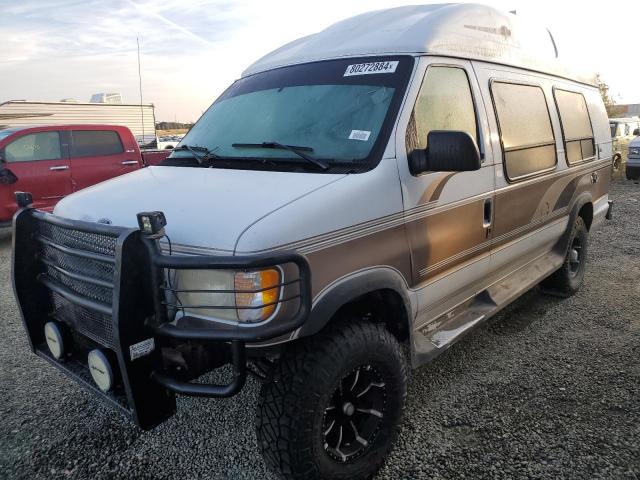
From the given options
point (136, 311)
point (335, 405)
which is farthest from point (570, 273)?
point (136, 311)

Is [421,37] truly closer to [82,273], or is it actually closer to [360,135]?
[360,135]

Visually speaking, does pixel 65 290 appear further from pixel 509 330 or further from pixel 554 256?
pixel 554 256

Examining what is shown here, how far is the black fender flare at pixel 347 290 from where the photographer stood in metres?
2.19

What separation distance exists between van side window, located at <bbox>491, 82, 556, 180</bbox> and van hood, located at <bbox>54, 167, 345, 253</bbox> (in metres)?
1.72

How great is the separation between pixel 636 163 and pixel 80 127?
12527mm

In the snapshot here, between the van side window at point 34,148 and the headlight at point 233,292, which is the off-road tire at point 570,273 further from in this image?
the van side window at point 34,148

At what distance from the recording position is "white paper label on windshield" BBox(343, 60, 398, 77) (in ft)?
9.48

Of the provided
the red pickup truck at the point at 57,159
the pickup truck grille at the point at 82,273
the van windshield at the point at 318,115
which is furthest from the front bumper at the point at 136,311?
the red pickup truck at the point at 57,159

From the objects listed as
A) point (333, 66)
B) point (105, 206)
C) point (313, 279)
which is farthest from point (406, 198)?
point (105, 206)

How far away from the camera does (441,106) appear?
3.05 metres

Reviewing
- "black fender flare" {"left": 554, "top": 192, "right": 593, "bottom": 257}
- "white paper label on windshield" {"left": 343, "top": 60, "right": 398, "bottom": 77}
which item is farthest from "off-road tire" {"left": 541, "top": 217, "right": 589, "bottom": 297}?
"white paper label on windshield" {"left": 343, "top": 60, "right": 398, "bottom": 77}

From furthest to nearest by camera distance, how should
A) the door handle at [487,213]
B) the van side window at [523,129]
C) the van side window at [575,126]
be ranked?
the van side window at [575,126] → the van side window at [523,129] → the door handle at [487,213]

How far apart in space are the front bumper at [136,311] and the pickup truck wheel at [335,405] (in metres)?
0.26

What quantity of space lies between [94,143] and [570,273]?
7.80 metres
